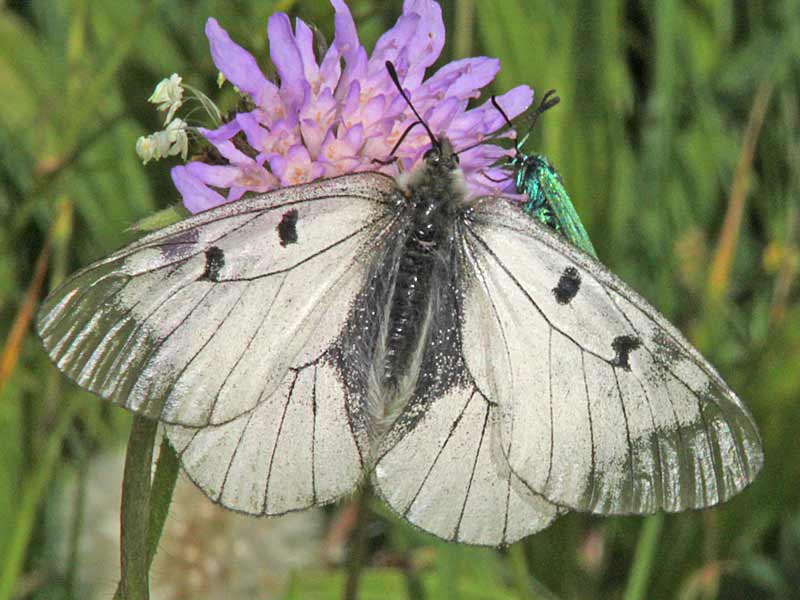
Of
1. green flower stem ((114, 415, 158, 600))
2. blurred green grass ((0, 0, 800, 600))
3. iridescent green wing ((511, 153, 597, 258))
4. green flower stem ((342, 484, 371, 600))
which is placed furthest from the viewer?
blurred green grass ((0, 0, 800, 600))

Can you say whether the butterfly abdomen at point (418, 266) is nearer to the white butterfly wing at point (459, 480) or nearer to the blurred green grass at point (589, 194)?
the white butterfly wing at point (459, 480)

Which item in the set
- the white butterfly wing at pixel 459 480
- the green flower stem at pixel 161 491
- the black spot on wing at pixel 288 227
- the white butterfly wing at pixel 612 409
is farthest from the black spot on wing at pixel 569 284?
the green flower stem at pixel 161 491

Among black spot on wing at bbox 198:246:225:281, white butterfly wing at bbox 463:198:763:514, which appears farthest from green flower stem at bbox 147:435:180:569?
white butterfly wing at bbox 463:198:763:514

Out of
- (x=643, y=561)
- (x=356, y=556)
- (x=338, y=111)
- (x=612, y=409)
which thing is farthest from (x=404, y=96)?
(x=643, y=561)

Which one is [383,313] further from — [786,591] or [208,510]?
[786,591]

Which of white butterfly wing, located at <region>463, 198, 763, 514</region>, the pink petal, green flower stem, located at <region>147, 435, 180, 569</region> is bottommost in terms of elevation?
white butterfly wing, located at <region>463, 198, 763, 514</region>

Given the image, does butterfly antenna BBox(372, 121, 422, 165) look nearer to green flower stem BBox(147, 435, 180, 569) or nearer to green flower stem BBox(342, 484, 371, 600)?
green flower stem BBox(147, 435, 180, 569)

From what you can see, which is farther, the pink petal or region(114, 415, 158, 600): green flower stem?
the pink petal
